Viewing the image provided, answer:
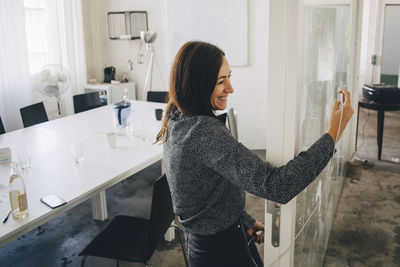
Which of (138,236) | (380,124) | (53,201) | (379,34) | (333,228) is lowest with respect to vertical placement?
(333,228)

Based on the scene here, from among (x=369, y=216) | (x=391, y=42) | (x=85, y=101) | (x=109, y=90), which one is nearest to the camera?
(x=369, y=216)

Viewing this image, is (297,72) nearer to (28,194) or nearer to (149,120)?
(28,194)

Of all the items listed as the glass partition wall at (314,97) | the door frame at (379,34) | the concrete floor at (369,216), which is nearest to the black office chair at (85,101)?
the concrete floor at (369,216)

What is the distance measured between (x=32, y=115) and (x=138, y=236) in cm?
216

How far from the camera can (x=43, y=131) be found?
3.52m

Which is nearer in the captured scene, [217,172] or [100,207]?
[217,172]

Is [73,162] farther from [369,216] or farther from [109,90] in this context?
[109,90]

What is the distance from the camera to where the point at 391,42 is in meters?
7.57

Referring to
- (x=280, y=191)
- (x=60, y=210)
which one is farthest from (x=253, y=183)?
(x=60, y=210)

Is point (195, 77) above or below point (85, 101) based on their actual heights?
above

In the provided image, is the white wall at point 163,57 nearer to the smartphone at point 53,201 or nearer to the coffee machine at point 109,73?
the coffee machine at point 109,73

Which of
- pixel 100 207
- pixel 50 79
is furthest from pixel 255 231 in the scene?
pixel 50 79

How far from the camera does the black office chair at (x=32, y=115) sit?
376 cm

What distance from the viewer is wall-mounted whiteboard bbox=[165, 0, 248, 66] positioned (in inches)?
189
